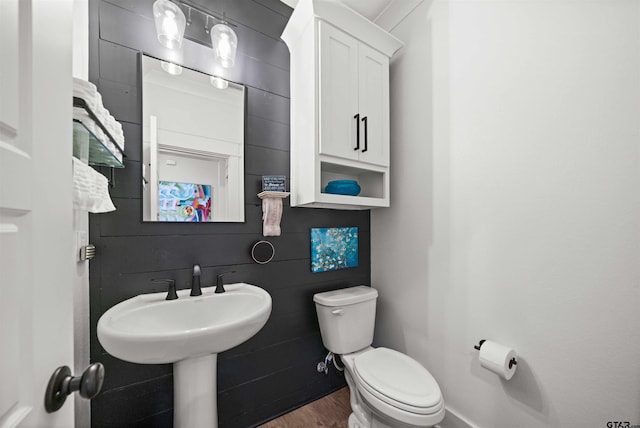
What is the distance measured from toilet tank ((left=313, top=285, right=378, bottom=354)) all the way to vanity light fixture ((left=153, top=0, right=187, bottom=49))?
5.18ft

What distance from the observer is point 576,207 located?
1.01 metres

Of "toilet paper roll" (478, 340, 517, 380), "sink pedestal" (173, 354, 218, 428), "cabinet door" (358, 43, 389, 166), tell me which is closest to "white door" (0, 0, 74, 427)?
"sink pedestal" (173, 354, 218, 428)

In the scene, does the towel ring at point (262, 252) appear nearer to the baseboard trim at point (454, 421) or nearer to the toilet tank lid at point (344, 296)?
the toilet tank lid at point (344, 296)

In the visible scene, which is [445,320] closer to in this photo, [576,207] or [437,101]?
[576,207]

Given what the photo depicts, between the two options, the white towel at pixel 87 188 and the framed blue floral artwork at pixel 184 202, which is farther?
the framed blue floral artwork at pixel 184 202

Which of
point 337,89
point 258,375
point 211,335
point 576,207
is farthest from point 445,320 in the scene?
point 337,89

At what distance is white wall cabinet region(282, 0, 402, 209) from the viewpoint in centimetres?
139

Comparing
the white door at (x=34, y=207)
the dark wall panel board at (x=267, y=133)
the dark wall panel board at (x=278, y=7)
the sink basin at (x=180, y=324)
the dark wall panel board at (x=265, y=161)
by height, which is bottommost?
the sink basin at (x=180, y=324)

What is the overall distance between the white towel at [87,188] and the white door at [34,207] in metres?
0.28

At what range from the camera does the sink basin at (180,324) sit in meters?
0.80

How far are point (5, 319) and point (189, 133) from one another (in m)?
1.17

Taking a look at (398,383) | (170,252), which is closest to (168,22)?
(170,252)

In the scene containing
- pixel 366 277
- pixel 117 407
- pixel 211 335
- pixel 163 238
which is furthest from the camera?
pixel 366 277

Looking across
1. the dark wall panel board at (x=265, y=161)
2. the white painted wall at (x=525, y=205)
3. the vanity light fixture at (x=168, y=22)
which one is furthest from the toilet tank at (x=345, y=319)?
the vanity light fixture at (x=168, y=22)
